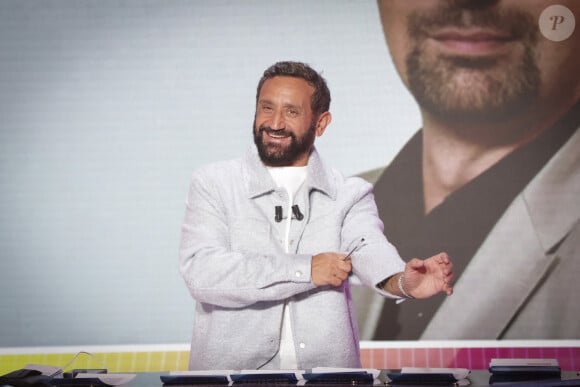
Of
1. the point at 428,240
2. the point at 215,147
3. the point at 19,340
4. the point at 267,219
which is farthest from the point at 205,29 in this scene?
the point at 19,340

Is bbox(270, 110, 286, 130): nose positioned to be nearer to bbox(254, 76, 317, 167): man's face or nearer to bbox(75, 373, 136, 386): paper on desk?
bbox(254, 76, 317, 167): man's face

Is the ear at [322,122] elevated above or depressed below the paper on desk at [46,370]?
above

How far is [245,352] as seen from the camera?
3.09 m

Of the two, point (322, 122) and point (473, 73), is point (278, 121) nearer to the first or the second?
point (322, 122)

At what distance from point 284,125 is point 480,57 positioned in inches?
44.6

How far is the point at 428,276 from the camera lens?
2.91m

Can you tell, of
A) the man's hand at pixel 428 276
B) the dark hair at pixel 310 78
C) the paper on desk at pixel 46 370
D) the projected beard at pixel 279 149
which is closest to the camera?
the paper on desk at pixel 46 370

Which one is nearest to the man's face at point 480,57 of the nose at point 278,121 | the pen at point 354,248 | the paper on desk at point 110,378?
the nose at point 278,121

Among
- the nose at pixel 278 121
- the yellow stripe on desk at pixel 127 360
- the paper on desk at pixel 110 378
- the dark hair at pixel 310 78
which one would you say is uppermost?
the dark hair at pixel 310 78

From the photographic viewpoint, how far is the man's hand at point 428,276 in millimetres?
2756

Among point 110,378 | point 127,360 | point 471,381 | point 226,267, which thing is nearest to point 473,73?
point 226,267

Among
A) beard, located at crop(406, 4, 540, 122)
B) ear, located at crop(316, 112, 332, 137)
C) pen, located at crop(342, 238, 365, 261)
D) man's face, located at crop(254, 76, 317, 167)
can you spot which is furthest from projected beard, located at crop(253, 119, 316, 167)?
beard, located at crop(406, 4, 540, 122)

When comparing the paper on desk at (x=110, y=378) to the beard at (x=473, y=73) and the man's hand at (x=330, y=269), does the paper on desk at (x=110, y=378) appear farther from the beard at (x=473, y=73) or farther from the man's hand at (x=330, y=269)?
the beard at (x=473, y=73)

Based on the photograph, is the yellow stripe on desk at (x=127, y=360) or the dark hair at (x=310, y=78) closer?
the dark hair at (x=310, y=78)
